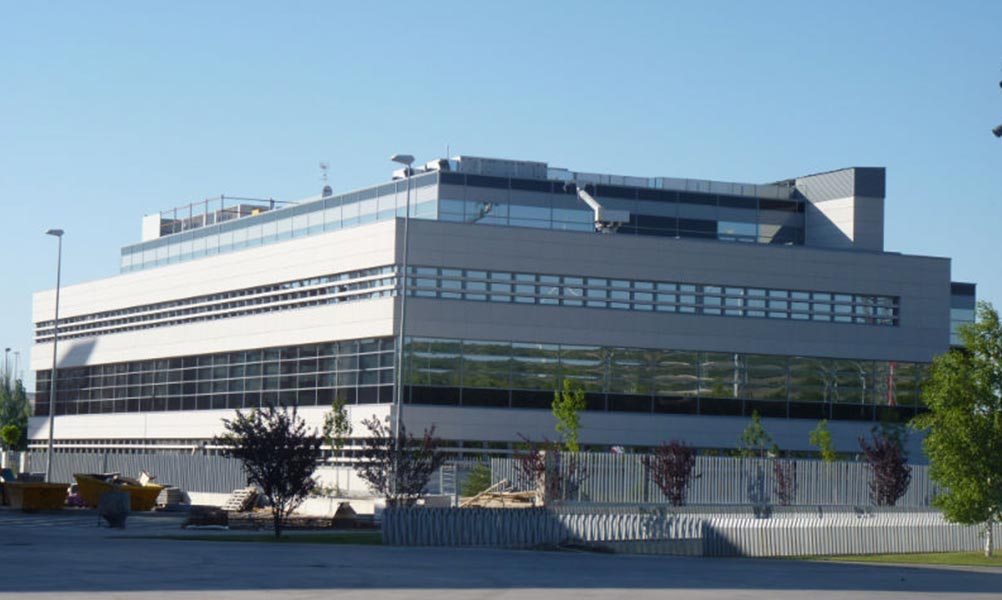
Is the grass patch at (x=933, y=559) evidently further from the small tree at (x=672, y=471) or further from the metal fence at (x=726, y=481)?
the small tree at (x=672, y=471)

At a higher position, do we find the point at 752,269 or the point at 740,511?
the point at 752,269

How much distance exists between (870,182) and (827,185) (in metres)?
2.14

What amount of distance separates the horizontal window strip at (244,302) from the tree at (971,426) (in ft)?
82.0

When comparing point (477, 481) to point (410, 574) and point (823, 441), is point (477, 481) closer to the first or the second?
point (823, 441)

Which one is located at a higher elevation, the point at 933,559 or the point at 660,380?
the point at 660,380

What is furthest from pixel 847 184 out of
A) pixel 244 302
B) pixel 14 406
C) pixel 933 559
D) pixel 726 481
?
pixel 14 406

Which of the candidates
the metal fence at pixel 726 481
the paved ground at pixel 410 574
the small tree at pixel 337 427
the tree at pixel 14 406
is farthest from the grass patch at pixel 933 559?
the tree at pixel 14 406

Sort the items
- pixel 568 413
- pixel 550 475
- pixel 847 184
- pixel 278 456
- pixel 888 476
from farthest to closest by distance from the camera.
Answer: pixel 847 184 → pixel 568 413 → pixel 888 476 → pixel 550 475 → pixel 278 456

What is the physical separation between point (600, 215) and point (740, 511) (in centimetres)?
2195

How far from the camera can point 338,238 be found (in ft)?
219

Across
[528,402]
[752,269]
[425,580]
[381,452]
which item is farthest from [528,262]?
[425,580]

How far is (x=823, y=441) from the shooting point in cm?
6600

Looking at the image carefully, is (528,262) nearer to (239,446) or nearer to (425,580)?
(239,446)

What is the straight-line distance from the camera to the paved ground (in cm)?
2255
